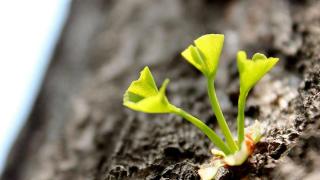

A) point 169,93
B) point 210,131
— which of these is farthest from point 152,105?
point 169,93

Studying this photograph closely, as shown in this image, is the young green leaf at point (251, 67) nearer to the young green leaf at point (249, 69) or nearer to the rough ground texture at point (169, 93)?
the young green leaf at point (249, 69)

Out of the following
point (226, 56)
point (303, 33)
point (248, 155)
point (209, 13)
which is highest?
point (209, 13)

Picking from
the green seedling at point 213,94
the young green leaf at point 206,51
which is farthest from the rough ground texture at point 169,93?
the young green leaf at point 206,51

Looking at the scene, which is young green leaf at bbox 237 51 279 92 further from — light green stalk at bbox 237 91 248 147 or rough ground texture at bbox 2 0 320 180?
rough ground texture at bbox 2 0 320 180

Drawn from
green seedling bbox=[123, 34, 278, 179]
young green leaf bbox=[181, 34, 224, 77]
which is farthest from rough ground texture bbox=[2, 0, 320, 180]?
young green leaf bbox=[181, 34, 224, 77]

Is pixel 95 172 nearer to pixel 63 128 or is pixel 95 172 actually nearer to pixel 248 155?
pixel 63 128

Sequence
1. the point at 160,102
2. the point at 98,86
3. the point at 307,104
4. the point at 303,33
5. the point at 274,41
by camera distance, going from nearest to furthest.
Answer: the point at 160,102 → the point at 307,104 → the point at 303,33 → the point at 274,41 → the point at 98,86

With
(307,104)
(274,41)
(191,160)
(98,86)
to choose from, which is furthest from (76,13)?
(307,104)
